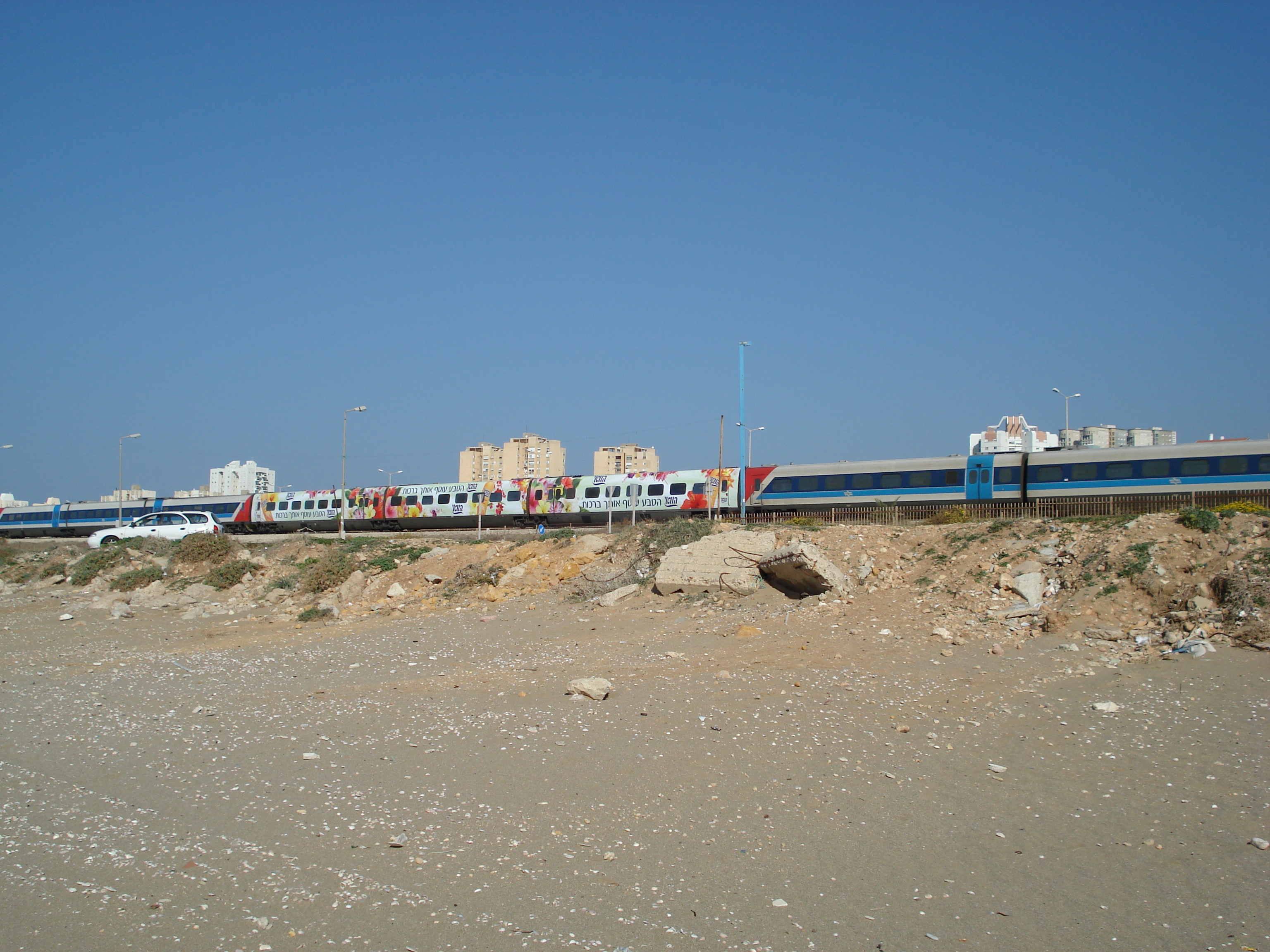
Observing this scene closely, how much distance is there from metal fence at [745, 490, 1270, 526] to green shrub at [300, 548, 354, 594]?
32.7ft

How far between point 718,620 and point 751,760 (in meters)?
5.18

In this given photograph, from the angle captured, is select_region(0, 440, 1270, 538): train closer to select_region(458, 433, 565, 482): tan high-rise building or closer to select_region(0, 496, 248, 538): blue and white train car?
select_region(0, 496, 248, 538): blue and white train car

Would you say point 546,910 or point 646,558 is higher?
point 646,558

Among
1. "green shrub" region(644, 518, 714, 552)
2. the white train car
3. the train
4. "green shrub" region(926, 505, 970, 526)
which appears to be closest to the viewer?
"green shrub" region(644, 518, 714, 552)

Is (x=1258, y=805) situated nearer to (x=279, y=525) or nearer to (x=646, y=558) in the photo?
(x=646, y=558)

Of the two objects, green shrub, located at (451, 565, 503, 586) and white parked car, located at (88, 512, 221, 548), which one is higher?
white parked car, located at (88, 512, 221, 548)

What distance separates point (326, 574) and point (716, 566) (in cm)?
1032

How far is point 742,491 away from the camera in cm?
3006

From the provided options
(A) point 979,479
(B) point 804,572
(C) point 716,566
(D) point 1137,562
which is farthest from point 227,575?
(A) point 979,479

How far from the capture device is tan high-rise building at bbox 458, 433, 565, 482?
307ft

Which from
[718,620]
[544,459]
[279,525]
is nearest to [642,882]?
[718,620]

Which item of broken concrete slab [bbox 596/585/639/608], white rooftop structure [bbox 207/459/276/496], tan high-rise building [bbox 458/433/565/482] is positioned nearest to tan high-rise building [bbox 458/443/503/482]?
tan high-rise building [bbox 458/433/565/482]

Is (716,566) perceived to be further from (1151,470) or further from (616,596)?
(1151,470)

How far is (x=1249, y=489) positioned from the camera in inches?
944
